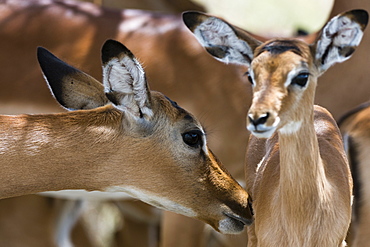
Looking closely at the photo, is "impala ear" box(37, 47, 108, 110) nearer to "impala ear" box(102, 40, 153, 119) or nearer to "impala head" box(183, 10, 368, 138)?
"impala ear" box(102, 40, 153, 119)

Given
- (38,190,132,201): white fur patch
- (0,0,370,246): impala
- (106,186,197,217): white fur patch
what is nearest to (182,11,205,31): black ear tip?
(106,186,197,217): white fur patch

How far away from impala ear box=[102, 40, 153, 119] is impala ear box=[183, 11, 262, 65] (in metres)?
0.56

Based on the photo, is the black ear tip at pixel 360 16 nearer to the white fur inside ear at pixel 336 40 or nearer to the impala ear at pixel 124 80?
the white fur inside ear at pixel 336 40

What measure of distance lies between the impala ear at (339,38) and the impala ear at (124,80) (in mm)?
794

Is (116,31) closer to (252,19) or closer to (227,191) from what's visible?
(227,191)

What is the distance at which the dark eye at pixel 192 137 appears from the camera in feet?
12.9

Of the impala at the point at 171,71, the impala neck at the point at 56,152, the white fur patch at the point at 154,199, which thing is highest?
the impala neck at the point at 56,152

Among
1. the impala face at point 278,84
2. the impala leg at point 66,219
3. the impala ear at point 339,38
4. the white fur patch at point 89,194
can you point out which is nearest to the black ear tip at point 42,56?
the impala face at point 278,84

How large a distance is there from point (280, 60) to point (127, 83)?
2.12ft

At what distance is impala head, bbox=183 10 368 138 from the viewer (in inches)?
141

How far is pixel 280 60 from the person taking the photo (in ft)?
12.3

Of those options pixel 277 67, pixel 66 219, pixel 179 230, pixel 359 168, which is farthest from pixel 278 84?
pixel 66 219

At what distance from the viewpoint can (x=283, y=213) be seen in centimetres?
407

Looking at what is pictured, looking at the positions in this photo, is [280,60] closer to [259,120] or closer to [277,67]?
[277,67]
